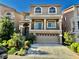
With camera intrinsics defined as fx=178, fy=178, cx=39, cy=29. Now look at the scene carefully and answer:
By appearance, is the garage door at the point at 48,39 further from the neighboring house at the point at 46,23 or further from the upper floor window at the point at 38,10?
the upper floor window at the point at 38,10

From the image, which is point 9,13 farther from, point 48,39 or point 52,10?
point 48,39

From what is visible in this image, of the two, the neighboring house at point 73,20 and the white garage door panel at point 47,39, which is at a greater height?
the neighboring house at point 73,20

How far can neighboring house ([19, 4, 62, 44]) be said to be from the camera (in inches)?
1394

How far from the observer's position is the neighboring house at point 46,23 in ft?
116

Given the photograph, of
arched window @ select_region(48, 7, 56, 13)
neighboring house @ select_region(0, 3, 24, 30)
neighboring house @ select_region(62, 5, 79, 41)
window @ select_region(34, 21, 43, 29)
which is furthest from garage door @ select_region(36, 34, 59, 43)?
neighboring house @ select_region(0, 3, 24, 30)

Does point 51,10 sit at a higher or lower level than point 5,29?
higher

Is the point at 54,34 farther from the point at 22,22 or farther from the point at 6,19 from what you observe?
the point at 6,19

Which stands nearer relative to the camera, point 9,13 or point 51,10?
point 51,10

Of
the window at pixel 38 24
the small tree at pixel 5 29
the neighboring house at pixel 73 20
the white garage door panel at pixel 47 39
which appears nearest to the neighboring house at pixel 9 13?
the window at pixel 38 24

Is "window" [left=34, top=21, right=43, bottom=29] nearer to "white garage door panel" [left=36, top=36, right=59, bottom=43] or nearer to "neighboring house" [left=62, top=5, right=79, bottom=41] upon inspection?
"white garage door panel" [left=36, top=36, right=59, bottom=43]

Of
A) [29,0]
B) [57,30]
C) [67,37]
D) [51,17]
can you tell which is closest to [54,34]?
[57,30]

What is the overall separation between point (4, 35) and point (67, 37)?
10576 mm

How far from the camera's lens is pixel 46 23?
1455 inches

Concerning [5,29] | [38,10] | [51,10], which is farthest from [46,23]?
[5,29]
